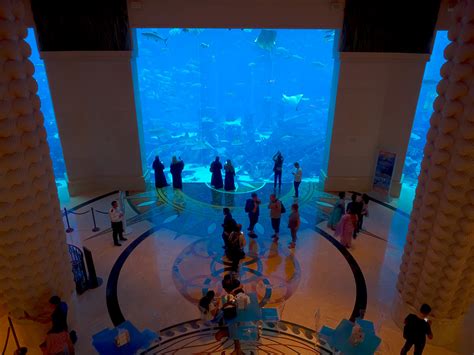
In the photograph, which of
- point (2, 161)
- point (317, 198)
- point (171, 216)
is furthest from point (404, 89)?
point (2, 161)

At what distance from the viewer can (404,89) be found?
36.2ft

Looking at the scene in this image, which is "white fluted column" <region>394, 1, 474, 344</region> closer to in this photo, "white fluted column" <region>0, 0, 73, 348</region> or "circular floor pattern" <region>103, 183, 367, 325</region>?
"circular floor pattern" <region>103, 183, 367, 325</region>

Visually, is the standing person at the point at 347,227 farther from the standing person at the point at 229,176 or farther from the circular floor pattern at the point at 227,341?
the standing person at the point at 229,176

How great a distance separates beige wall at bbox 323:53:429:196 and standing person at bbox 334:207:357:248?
3.47 meters

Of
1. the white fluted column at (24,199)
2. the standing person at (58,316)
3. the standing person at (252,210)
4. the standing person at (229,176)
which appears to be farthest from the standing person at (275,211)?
the standing person at (58,316)

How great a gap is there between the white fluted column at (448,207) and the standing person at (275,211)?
3285mm

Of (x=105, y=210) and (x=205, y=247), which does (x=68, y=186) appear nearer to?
(x=105, y=210)

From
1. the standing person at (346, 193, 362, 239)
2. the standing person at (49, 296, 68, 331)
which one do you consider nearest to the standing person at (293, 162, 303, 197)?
the standing person at (346, 193, 362, 239)

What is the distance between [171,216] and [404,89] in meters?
8.24

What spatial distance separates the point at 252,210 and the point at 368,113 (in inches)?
210

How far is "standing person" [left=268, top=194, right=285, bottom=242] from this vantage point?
8.94 m

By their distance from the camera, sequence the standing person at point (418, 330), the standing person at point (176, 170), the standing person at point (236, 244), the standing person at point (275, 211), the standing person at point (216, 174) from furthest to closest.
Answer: the standing person at point (216, 174) < the standing person at point (176, 170) < the standing person at point (275, 211) < the standing person at point (236, 244) < the standing person at point (418, 330)

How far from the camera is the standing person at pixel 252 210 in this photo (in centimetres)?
920

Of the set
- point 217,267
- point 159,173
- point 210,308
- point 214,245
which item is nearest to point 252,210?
point 214,245
